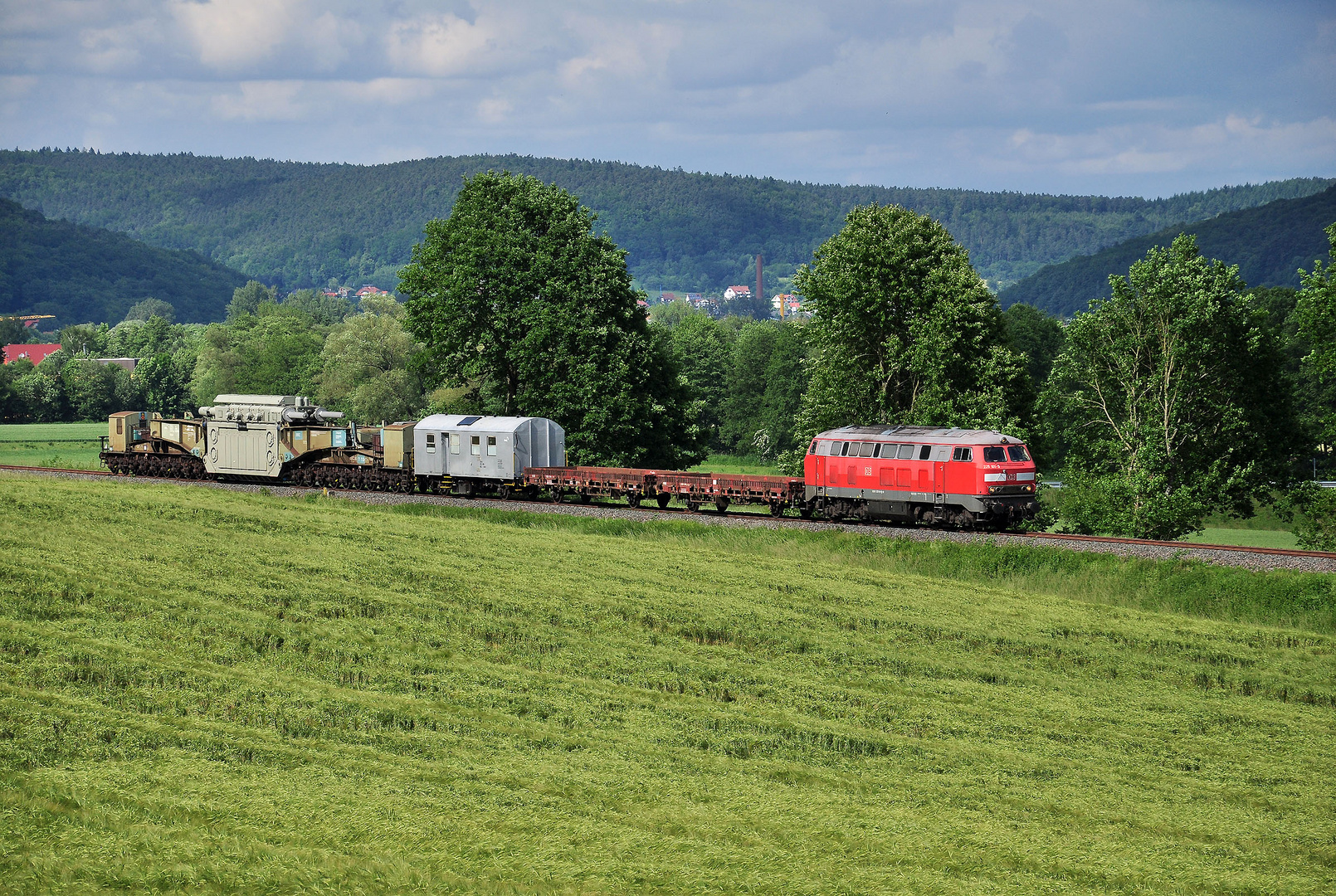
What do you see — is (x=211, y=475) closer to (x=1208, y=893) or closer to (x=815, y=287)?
(x=815, y=287)

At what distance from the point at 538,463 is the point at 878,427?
60.8 feet

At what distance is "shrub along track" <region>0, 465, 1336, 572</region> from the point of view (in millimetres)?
36875

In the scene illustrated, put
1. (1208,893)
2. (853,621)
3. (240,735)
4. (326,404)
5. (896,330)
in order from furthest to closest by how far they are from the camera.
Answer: (326,404)
(896,330)
(853,621)
(240,735)
(1208,893)

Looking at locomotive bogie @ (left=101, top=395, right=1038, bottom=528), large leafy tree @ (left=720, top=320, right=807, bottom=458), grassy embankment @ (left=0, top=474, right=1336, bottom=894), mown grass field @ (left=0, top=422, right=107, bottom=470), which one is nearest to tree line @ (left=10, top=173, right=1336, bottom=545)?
locomotive bogie @ (left=101, top=395, right=1038, bottom=528)

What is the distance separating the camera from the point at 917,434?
46.8 m

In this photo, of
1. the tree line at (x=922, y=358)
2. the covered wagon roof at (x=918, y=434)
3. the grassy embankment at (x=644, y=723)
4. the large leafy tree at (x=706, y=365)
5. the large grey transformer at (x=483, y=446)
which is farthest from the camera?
the large leafy tree at (x=706, y=365)

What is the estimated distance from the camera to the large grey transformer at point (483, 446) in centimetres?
5694

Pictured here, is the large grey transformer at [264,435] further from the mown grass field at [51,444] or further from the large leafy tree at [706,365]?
the large leafy tree at [706,365]

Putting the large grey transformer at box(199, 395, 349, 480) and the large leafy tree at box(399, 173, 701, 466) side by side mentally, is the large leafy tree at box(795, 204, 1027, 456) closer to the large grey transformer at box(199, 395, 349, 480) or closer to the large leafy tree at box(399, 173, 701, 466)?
the large leafy tree at box(399, 173, 701, 466)

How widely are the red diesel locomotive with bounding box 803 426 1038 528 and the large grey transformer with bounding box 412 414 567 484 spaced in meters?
15.8

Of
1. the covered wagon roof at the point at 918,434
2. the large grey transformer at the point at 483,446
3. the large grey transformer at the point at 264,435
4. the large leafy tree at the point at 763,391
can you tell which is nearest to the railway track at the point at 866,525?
the large grey transformer at the point at 483,446

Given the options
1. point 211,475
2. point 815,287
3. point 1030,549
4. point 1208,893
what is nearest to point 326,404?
point 211,475

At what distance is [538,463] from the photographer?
192 ft

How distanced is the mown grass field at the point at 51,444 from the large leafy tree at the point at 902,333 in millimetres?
47029
